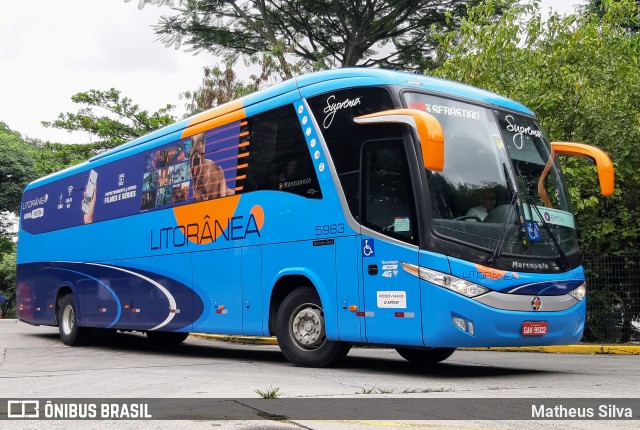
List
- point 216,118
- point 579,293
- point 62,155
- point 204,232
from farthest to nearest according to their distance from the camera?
point 62,155
point 216,118
point 204,232
point 579,293

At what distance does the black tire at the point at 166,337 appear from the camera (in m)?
17.2

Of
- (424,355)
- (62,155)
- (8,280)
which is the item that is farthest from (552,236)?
(8,280)

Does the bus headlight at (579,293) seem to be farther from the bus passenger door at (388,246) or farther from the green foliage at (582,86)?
the green foliage at (582,86)

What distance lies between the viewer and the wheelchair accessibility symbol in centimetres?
972

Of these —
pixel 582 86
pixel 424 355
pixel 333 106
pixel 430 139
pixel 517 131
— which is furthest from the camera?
pixel 582 86

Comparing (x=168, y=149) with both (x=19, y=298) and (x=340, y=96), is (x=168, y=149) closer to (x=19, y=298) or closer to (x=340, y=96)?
(x=340, y=96)

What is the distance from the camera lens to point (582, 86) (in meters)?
16.2

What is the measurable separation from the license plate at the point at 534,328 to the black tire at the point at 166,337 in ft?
31.2

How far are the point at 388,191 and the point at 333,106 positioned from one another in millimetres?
1452

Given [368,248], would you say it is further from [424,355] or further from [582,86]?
[582,86]

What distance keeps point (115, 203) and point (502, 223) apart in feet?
27.6

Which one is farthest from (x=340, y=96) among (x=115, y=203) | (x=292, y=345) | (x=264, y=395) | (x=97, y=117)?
(x=97, y=117)

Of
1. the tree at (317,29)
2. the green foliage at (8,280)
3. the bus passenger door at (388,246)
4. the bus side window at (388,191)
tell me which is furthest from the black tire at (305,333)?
the green foliage at (8,280)

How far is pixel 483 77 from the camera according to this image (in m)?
17.8
